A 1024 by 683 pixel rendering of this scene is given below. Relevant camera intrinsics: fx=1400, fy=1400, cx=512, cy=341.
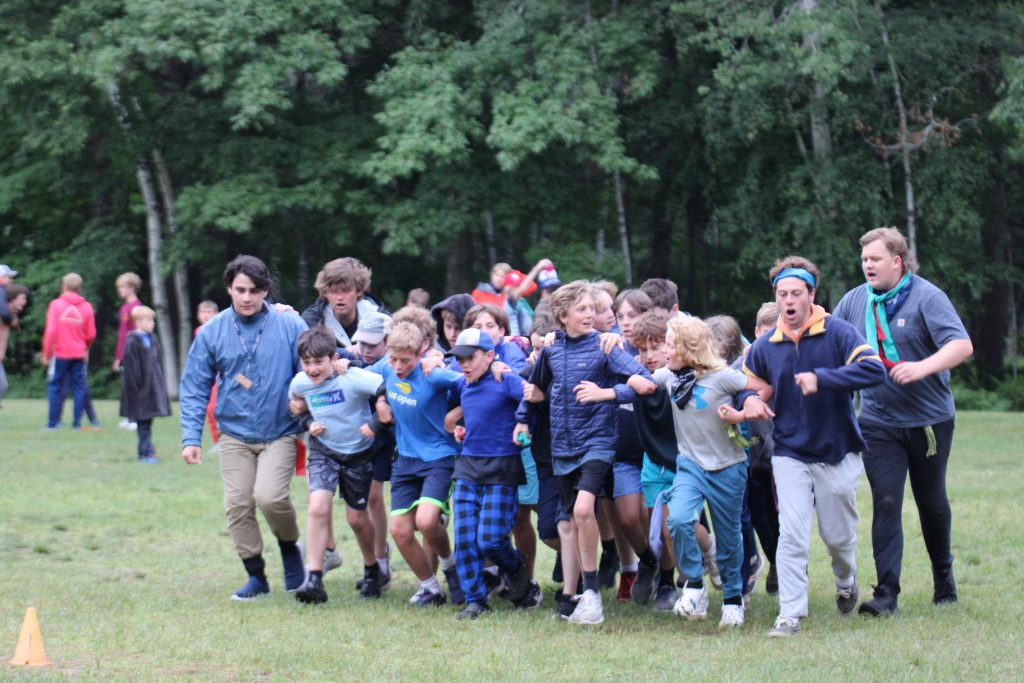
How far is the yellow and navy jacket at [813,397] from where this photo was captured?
23.5ft

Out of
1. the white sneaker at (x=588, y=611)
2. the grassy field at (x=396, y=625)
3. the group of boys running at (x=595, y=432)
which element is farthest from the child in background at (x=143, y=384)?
the white sneaker at (x=588, y=611)

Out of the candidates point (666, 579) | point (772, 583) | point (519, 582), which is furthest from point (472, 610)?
point (772, 583)

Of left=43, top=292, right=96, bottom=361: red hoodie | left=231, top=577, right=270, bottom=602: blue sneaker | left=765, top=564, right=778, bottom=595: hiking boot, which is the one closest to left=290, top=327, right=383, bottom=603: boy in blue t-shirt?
left=231, top=577, right=270, bottom=602: blue sneaker

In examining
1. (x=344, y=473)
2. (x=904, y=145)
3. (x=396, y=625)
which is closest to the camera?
(x=396, y=625)

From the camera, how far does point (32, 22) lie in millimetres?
26391

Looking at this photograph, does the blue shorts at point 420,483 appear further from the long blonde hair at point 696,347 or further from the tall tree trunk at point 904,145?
the tall tree trunk at point 904,145

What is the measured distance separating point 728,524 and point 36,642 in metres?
3.51

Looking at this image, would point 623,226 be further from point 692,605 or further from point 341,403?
point 692,605

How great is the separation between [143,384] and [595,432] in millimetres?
9115

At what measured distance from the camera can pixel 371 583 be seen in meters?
8.65

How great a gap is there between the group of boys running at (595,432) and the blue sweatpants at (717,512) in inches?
0.4

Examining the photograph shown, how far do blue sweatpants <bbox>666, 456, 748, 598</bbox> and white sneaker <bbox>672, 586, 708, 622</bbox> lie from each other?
99 millimetres

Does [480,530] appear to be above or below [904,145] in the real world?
below

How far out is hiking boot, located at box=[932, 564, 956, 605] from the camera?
7754mm
